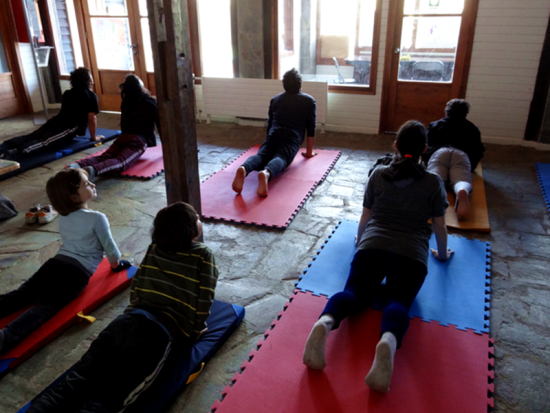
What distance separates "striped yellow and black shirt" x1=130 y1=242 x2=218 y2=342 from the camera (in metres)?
1.87

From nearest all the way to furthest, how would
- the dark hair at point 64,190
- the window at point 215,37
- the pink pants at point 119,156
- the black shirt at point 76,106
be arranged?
the dark hair at point 64,190
the pink pants at point 119,156
the black shirt at point 76,106
the window at point 215,37

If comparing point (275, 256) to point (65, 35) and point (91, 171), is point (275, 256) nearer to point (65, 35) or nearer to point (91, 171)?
point (91, 171)

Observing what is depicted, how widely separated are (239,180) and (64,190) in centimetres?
180

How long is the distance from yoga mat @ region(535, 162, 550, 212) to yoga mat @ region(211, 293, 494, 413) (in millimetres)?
2246

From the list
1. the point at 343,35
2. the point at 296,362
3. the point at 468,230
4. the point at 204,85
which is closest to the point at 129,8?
the point at 204,85

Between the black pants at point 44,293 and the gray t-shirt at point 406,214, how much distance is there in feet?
5.13

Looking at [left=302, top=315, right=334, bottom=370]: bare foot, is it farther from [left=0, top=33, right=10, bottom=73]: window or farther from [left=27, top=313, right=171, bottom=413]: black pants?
[left=0, top=33, right=10, bottom=73]: window

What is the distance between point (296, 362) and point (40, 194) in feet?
10.5

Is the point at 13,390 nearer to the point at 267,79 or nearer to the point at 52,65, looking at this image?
the point at 267,79

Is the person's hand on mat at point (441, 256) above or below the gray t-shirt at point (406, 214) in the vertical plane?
below

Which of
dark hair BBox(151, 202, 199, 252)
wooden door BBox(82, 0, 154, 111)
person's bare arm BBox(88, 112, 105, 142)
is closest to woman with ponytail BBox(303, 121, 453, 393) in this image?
dark hair BBox(151, 202, 199, 252)

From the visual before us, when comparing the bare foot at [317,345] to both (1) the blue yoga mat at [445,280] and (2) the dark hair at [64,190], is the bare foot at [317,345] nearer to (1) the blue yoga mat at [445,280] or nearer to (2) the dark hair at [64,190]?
(1) the blue yoga mat at [445,280]

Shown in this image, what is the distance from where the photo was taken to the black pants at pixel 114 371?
156 cm

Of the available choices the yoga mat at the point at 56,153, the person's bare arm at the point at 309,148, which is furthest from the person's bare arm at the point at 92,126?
the person's bare arm at the point at 309,148
